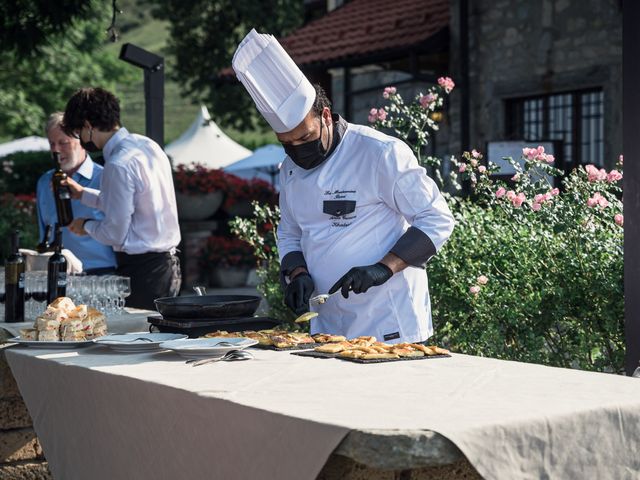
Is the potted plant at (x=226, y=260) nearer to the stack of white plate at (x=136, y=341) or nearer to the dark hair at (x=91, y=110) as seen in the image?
the dark hair at (x=91, y=110)

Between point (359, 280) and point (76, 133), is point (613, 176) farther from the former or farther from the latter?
point (76, 133)

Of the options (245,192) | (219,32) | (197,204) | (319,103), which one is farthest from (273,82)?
(219,32)

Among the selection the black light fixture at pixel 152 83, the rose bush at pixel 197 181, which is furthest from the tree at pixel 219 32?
the black light fixture at pixel 152 83

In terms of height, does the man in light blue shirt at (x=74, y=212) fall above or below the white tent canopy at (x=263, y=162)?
below

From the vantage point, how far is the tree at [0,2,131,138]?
30.5 m

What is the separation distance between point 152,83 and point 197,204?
7760 mm

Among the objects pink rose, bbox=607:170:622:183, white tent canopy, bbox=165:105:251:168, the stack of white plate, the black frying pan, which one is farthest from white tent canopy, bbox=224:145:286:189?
the stack of white plate

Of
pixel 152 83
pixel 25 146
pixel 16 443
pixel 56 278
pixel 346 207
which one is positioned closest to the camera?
pixel 346 207

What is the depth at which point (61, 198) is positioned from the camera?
507 centimetres

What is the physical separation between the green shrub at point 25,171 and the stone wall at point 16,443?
1739 centimetres

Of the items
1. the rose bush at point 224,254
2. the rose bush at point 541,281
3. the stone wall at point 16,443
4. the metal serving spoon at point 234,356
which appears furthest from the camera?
the rose bush at point 224,254

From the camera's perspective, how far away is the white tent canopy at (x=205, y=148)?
71.4 ft

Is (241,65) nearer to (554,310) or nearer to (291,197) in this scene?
(291,197)

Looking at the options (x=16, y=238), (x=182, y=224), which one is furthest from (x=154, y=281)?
(x=182, y=224)
